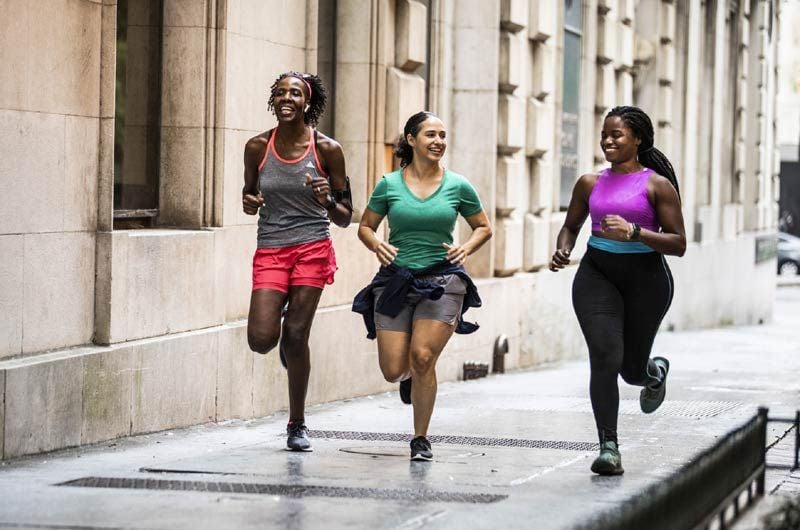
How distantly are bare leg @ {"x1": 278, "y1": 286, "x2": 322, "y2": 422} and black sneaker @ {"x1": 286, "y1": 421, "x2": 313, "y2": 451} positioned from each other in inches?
1.4

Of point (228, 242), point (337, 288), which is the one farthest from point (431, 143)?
point (337, 288)

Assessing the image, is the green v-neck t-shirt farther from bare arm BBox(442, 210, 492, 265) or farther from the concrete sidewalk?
the concrete sidewalk

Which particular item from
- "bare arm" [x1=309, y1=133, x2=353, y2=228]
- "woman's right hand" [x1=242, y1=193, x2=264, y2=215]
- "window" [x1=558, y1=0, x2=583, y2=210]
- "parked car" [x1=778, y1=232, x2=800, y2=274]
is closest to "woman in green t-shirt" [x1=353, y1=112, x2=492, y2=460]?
"bare arm" [x1=309, y1=133, x2=353, y2=228]

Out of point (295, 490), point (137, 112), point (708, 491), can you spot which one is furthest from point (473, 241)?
point (137, 112)

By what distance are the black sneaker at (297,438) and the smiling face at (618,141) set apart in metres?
2.17

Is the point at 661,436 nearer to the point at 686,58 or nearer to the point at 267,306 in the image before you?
the point at 267,306

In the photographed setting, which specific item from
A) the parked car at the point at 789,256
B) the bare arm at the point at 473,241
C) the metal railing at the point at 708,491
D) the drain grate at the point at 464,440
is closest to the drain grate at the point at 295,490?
the metal railing at the point at 708,491

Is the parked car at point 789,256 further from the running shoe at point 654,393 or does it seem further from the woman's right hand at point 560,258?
the woman's right hand at point 560,258

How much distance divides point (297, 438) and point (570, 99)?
37.8 feet

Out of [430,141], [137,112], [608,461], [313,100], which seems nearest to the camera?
[608,461]

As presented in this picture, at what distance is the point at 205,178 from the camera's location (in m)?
11.2

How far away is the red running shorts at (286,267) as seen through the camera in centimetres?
901

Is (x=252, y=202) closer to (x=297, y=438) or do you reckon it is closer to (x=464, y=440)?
(x=297, y=438)

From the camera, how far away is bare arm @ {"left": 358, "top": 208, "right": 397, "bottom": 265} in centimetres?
873
